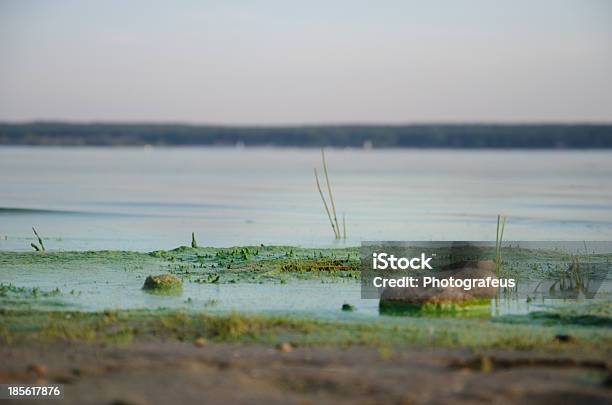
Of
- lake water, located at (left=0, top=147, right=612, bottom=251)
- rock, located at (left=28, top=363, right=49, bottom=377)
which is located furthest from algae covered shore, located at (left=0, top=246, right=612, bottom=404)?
lake water, located at (left=0, top=147, right=612, bottom=251)

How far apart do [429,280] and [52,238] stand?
9.98 m

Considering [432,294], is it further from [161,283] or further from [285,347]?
[161,283]

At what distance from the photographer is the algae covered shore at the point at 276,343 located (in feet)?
24.7

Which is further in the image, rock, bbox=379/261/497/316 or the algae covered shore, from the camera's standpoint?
rock, bbox=379/261/497/316

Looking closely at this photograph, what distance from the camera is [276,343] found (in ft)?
30.6

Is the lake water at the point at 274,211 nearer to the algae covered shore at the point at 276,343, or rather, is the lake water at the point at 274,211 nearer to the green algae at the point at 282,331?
the algae covered shore at the point at 276,343

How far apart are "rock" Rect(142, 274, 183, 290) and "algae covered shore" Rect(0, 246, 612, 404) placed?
0.14 metres

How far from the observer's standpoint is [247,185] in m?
45.2

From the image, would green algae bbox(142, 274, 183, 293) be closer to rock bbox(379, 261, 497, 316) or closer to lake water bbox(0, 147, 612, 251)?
rock bbox(379, 261, 497, 316)

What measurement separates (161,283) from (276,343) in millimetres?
3846

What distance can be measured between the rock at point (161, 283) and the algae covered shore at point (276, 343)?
14 cm

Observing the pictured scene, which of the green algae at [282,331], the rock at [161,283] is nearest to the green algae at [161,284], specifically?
the rock at [161,283]

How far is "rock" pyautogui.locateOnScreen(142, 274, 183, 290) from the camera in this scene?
12.8 meters

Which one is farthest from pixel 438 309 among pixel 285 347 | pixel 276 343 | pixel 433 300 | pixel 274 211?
pixel 274 211
